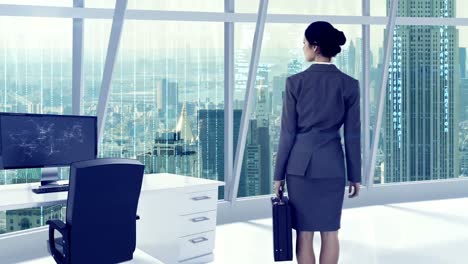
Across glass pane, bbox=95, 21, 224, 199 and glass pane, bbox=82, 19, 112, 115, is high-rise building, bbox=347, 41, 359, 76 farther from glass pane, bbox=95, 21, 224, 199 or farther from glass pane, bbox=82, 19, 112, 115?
glass pane, bbox=82, 19, 112, 115

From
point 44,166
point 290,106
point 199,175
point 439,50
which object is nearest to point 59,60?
point 44,166

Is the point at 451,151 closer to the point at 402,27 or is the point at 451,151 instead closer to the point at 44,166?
the point at 402,27

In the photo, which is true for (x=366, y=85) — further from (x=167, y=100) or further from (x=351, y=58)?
(x=167, y=100)

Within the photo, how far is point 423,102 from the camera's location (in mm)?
7988

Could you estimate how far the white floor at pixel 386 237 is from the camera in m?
4.95

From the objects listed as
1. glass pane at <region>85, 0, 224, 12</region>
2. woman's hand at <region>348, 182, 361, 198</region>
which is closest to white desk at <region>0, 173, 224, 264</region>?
woman's hand at <region>348, 182, 361, 198</region>

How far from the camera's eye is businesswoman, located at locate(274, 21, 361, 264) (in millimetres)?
3242

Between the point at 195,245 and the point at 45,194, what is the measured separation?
1.28m

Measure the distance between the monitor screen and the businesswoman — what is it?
1.71 metres

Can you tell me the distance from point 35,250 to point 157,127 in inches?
66.8

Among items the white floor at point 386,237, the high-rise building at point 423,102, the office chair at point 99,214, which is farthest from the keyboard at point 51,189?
the high-rise building at point 423,102

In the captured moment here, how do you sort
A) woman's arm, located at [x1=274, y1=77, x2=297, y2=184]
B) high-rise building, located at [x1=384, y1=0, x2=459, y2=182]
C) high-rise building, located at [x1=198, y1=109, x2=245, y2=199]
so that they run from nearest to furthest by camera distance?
woman's arm, located at [x1=274, y1=77, x2=297, y2=184]
high-rise building, located at [x1=198, y1=109, x2=245, y2=199]
high-rise building, located at [x1=384, y1=0, x2=459, y2=182]

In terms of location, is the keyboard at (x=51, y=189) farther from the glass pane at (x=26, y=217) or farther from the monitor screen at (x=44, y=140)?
the glass pane at (x=26, y=217)

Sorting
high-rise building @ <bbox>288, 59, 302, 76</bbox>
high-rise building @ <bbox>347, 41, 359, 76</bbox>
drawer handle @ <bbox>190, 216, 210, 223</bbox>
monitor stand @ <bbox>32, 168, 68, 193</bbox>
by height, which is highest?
high-rise building @ <bbox>347, 41, 359, 76</bbox>
